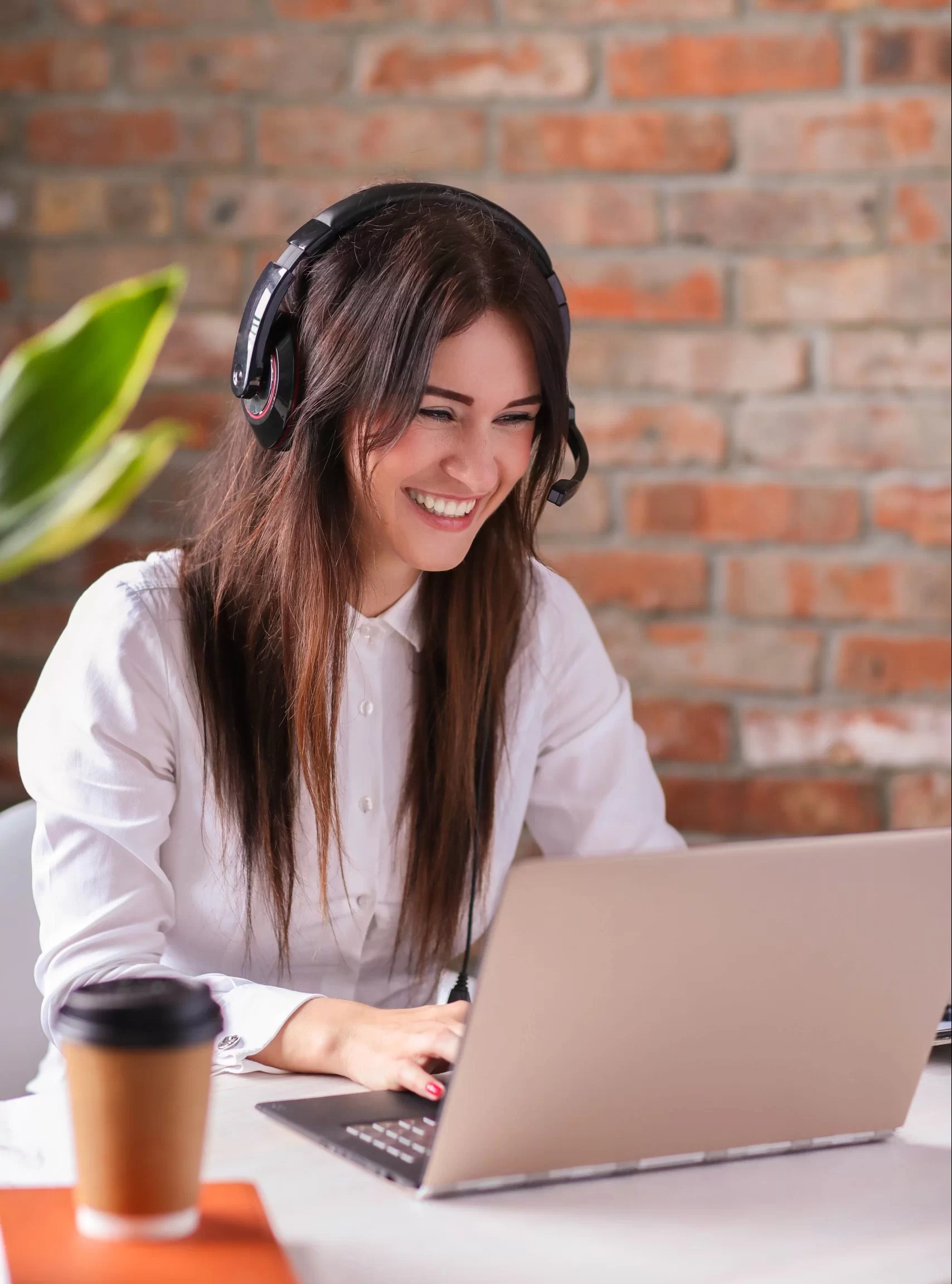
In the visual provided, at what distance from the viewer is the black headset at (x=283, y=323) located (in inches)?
46.9

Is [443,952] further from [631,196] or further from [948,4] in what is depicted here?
[948,4]

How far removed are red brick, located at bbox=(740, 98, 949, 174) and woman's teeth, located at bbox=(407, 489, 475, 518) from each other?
0.68m

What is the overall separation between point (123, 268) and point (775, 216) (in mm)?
810

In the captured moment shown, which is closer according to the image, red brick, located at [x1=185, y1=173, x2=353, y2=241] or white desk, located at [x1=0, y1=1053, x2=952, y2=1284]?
white desk, located at [x1=0, y1=1053, x2=952, y2=1284]

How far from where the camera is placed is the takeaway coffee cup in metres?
0.61

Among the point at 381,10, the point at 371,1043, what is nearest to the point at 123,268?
the point at 381,10

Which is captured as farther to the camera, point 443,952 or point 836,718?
point 836,718

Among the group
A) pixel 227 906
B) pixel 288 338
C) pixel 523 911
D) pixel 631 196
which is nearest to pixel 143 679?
pixel 227 906

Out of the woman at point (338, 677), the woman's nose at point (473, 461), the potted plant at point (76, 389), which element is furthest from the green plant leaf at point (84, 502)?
the woman's nose at point (473, 461)

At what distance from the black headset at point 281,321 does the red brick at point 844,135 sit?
1.90 ft

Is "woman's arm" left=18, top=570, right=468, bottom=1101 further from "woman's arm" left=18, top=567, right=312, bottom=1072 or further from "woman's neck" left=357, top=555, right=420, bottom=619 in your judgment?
"woman's neck" left=357, top=555, right=420, bottom=619

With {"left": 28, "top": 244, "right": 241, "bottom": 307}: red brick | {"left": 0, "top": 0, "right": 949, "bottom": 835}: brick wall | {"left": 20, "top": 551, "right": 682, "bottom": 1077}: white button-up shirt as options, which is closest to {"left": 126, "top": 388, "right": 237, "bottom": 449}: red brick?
{"left": 0, "top": 0, "right": 949, "bottom": 835}: brick wall

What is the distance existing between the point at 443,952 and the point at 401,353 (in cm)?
56

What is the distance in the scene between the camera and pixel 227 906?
4.15 ft
